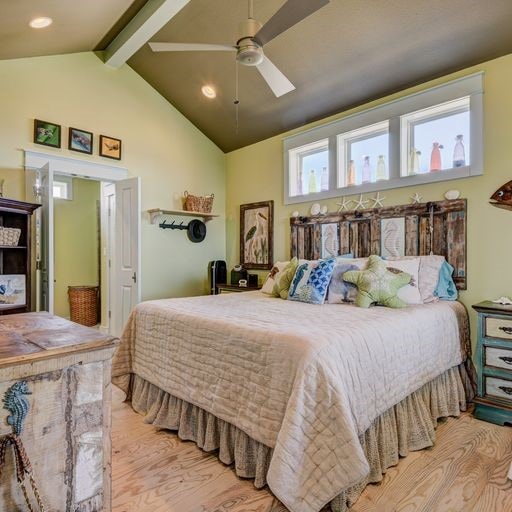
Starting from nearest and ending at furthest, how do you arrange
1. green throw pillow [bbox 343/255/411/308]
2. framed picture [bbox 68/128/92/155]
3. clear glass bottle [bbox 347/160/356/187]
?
green throw pillow [bbox 343/255/411/308], clear glass bottle [bbox 347/160/356/187], framed picture [bbox 68/128/92/155]

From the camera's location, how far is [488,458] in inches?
76.7

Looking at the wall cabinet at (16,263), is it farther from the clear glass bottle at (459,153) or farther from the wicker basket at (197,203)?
the clear glass bottle at (459,153)

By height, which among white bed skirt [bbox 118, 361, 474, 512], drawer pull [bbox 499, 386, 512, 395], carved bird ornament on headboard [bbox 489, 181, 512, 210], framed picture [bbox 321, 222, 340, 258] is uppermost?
carved bird ornament on headboard [bbox 489, 181, 512, 210]

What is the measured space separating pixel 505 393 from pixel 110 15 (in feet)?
14.5

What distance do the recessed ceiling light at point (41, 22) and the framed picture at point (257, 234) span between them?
279cm

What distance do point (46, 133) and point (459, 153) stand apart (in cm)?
396

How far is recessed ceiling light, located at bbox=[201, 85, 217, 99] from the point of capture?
4042mm

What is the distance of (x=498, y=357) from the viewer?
236cm

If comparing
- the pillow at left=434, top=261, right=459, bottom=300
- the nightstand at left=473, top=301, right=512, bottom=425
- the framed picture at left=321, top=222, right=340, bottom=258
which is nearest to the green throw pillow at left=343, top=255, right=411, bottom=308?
the pillow at left=434, top=261, right=459, bottom=300

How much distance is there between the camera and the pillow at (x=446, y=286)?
278 centimetres

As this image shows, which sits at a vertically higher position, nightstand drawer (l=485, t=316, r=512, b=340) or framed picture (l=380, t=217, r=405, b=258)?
framed picture (l=380, t=217, r=405, b=258)

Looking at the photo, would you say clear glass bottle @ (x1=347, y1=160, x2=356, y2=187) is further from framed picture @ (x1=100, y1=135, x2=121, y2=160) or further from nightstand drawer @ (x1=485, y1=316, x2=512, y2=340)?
framed picture @ (x1=100, y1=135, x2=121, y2=160)

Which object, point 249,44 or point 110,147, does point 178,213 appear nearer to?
point 110,147

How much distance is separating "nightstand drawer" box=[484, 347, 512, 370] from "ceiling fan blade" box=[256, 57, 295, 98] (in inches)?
92.1
